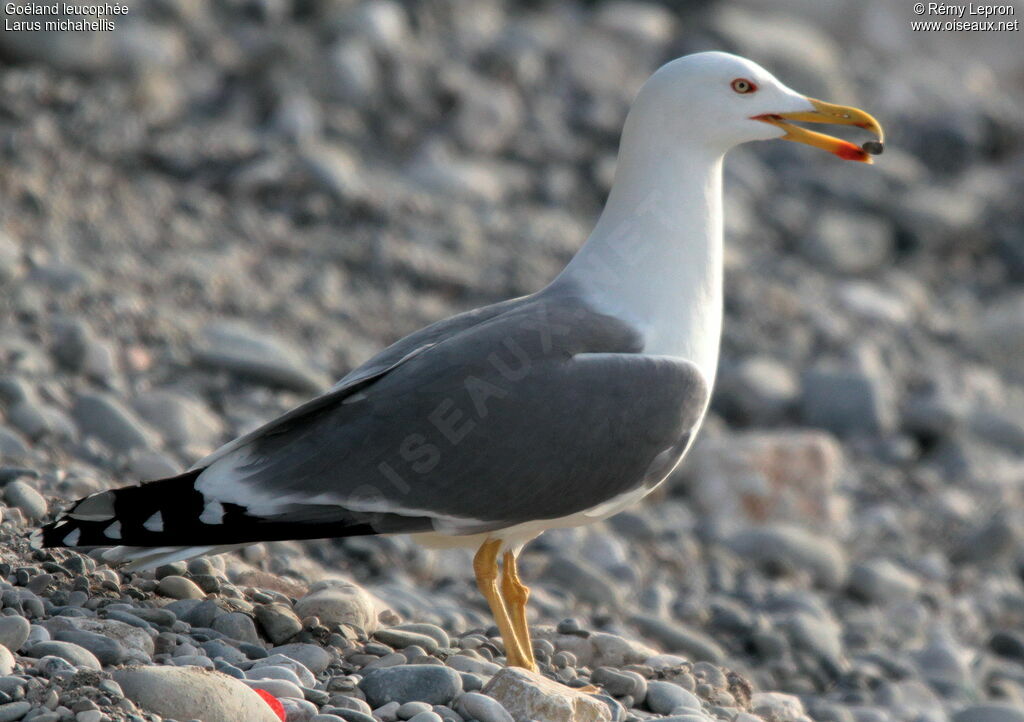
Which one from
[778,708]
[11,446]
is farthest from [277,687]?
[11,446]

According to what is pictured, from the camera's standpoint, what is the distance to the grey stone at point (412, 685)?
3936mm

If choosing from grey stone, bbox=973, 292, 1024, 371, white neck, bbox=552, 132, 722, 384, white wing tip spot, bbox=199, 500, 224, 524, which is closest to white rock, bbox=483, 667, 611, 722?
white wing tip spot, bbox=199, 500, 224, 524

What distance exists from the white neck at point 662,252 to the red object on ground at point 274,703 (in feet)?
5.36

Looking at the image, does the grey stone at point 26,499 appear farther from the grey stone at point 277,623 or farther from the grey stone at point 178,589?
the grey stone at point 277,623

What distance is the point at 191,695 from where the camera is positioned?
3506 millimetres

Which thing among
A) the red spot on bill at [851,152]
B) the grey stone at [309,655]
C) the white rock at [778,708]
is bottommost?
the white rock at [778,708]

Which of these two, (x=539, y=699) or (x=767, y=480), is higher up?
(x=767, y=480)

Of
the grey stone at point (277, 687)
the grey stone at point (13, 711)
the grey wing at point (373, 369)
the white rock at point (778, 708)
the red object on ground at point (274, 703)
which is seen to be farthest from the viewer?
the white rock at point (778, 708)

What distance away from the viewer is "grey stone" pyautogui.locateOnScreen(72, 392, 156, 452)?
6352 mm

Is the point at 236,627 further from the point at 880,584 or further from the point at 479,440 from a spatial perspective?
the point at 880,584

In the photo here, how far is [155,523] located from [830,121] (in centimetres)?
271

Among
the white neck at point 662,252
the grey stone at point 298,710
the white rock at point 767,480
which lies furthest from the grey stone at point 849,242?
the grey stone at point 298,710

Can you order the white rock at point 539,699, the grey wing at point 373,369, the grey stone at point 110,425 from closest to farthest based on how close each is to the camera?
the white rock at point 539,699, the grey wing at point 373,369, the grey stone at point 110,425

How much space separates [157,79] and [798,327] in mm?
5080
